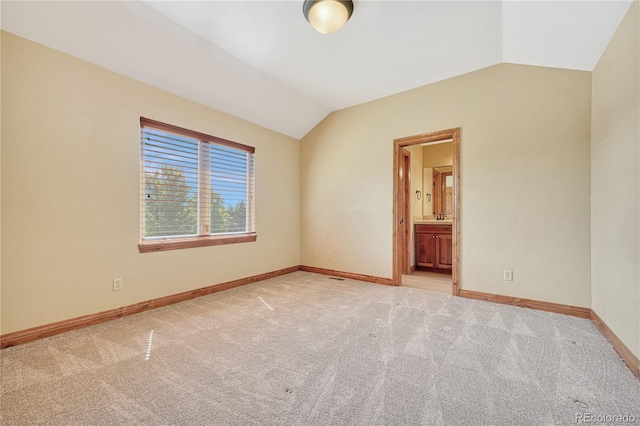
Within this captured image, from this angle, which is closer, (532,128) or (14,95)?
(14,95)

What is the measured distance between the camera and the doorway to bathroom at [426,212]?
11.2 ft

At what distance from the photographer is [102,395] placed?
153 cm

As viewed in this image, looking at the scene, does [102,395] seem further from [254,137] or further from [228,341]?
[254,137]

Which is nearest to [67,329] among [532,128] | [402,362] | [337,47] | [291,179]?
[402,362]

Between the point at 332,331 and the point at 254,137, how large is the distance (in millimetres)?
3018

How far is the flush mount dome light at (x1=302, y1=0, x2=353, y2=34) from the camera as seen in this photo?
206 centimetres

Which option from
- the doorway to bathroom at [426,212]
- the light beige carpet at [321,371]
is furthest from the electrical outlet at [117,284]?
the doorway to bathroom at [426,212]

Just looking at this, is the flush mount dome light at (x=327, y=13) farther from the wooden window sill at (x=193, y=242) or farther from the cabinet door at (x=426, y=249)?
the cabinet door at (x=426, y=249)

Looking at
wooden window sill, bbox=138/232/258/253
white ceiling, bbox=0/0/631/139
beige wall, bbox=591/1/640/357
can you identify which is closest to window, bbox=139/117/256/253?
wooden window sill, bbox=138/232/258/253

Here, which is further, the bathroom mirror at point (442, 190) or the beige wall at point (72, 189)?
the bathroom mirror at point (442, 190)

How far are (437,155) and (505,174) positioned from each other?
2.60 m

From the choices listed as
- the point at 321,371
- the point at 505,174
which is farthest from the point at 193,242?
the point at 505,174

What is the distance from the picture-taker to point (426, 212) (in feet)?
18.8
